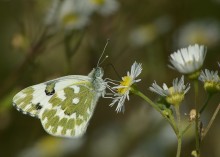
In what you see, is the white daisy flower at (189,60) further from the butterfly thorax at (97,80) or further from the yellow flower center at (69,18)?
the yellow flower center at (69,18)

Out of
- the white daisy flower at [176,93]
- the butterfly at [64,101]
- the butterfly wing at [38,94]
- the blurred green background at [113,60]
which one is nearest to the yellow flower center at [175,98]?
the white daisy flower at [176,93]

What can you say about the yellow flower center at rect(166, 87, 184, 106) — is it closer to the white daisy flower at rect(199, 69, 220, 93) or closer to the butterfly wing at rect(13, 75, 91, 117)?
the white daisy flower at rect(199, 69, 220, 93)

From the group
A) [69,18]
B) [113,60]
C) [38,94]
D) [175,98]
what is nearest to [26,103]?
[38,94]

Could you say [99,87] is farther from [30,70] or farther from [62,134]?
[30,70]

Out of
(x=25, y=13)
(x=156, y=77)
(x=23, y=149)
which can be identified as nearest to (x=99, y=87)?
(x=156, y=77)

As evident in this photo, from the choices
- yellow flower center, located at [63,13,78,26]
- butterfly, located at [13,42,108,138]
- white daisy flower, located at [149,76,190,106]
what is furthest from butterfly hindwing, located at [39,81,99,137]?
yellow flower center, located at [63,13,78,26]

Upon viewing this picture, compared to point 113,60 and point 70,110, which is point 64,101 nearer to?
point 70,110
